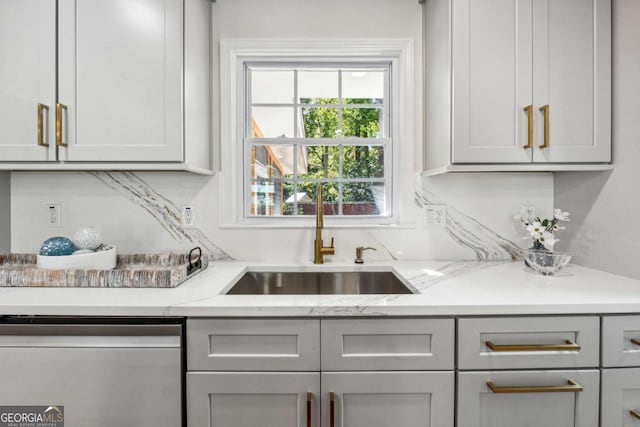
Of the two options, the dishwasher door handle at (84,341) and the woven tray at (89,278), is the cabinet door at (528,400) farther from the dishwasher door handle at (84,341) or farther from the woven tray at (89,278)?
the woven tray at (89,278)

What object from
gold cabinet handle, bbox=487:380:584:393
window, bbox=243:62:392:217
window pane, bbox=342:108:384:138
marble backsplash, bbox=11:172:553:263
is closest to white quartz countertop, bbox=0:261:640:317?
gold cabinet handle, bbox=487:380:584:393

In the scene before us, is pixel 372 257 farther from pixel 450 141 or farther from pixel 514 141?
pixel 514 141

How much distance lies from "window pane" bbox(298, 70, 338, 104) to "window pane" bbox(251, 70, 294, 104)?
0.06 m

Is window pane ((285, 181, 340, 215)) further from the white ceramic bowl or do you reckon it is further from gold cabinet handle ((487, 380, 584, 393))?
gold cabinet handle ((487, 380, 584, 393))

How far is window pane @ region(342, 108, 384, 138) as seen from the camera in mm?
1995

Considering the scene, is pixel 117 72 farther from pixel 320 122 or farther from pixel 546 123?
pixel 546 123

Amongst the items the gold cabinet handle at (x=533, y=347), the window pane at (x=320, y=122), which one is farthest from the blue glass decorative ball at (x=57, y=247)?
the gold cabinet handle at (x=533, y=347)

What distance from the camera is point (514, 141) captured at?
4.94 ft

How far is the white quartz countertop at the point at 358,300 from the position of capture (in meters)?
1.13

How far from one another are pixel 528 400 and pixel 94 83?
6.79 feet

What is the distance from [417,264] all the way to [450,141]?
2.13 feet

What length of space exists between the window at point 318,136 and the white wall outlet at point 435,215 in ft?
0.71

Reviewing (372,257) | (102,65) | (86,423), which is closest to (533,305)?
(372,257)

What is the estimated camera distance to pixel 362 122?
6.55ft
